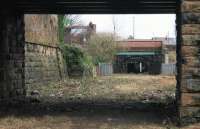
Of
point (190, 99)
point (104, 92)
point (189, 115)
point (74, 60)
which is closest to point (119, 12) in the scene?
point (104, 92)

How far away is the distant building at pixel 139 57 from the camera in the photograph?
64375 mm

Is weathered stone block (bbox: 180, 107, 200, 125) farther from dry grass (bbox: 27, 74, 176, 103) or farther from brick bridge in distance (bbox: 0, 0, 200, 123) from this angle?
dry grass (bbox: 27, 74, 176, 103)

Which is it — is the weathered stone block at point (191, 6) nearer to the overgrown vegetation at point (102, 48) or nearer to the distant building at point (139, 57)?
the distant building at point (139, 57)

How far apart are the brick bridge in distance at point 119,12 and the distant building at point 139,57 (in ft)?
143

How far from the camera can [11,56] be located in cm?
1927

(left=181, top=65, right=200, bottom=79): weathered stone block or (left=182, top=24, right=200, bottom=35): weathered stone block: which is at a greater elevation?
(left=182, top=24, right=200, bottom=35): weathered stone block

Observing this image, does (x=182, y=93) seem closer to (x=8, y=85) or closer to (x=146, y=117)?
(x=146, y=117)

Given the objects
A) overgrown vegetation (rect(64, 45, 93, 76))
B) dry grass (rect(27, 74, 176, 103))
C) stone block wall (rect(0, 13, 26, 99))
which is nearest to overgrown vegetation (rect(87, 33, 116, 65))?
overgrown vegetation (rect(64, 45, 93, 76))

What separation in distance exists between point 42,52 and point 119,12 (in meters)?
11.4

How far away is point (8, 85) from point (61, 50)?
61.5 feet

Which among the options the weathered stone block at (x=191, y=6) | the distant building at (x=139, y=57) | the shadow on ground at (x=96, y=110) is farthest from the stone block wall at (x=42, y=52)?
the distant building at (x=139, y=57)

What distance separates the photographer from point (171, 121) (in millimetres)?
13086

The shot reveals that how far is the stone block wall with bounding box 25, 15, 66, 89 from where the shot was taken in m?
26.6

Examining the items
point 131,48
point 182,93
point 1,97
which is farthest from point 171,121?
point 131,48
